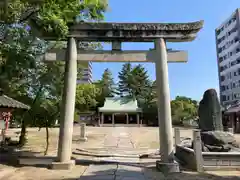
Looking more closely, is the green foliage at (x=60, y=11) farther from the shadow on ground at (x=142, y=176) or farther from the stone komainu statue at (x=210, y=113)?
the stone komainu statue at (x=210, y=113)

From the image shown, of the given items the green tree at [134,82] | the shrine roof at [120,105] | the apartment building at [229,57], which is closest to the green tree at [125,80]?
the green tree at [134,82]

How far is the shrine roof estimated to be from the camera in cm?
4207

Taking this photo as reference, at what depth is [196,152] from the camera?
801 centimetres

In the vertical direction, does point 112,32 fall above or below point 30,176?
above

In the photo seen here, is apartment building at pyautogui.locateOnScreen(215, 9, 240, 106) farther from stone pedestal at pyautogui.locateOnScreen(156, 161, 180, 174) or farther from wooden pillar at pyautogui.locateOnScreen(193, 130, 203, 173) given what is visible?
stone pedestal at pyautogui.locateOnScreen(156, 161, 180, 174)

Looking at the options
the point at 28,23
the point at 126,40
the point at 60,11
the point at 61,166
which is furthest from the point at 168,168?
the point at 28,23

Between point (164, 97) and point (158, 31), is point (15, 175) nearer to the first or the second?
point (164, 97)

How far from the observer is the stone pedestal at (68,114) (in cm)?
781

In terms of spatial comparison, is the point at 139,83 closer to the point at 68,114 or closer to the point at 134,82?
the point at 134,82

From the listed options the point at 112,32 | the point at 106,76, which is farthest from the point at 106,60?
the point at 106,76

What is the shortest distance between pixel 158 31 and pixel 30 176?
6.56 meters

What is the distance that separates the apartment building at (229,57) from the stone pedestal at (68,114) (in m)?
48.8

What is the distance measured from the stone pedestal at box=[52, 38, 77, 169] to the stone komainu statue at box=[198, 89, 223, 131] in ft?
19.1

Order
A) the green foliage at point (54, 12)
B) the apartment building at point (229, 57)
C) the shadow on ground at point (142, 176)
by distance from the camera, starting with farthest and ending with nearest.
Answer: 1. the apartment building at point (229, 57)
2. the shadow on ground at point (142, 176)
3. the green foliage at point (54, 12)
